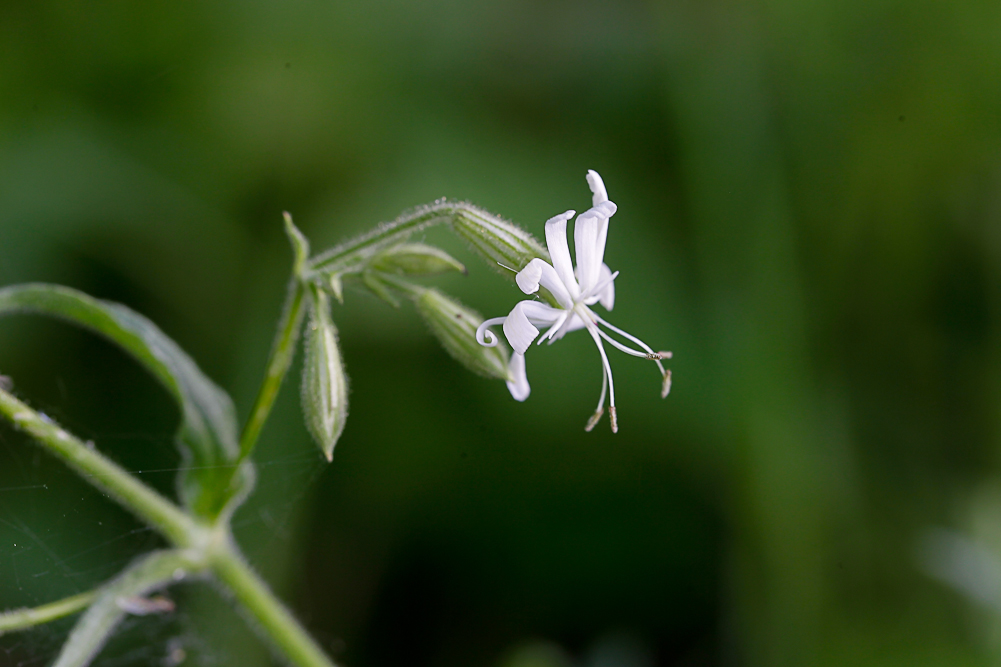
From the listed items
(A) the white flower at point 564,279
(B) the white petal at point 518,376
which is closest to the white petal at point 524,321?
(A) the white flower at point 564,279

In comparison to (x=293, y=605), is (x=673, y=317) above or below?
above

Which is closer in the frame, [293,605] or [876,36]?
[293,605]

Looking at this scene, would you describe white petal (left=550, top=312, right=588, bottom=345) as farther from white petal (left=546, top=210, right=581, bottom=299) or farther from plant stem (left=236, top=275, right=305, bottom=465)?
plant stem (left=236, top=275, right=305, bottom=465)

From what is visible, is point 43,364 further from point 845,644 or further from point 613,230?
point 845,644

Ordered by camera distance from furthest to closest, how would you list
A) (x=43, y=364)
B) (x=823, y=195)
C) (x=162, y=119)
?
(x=823, y=195)
(x=162, y=119)
(x=43, y=364)

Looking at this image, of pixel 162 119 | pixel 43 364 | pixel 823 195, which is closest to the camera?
pixel 43 364

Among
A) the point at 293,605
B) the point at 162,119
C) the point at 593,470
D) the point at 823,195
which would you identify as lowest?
the point at 293,605

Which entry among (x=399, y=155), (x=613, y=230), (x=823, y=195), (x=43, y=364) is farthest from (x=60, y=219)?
(x=823, y=195)
